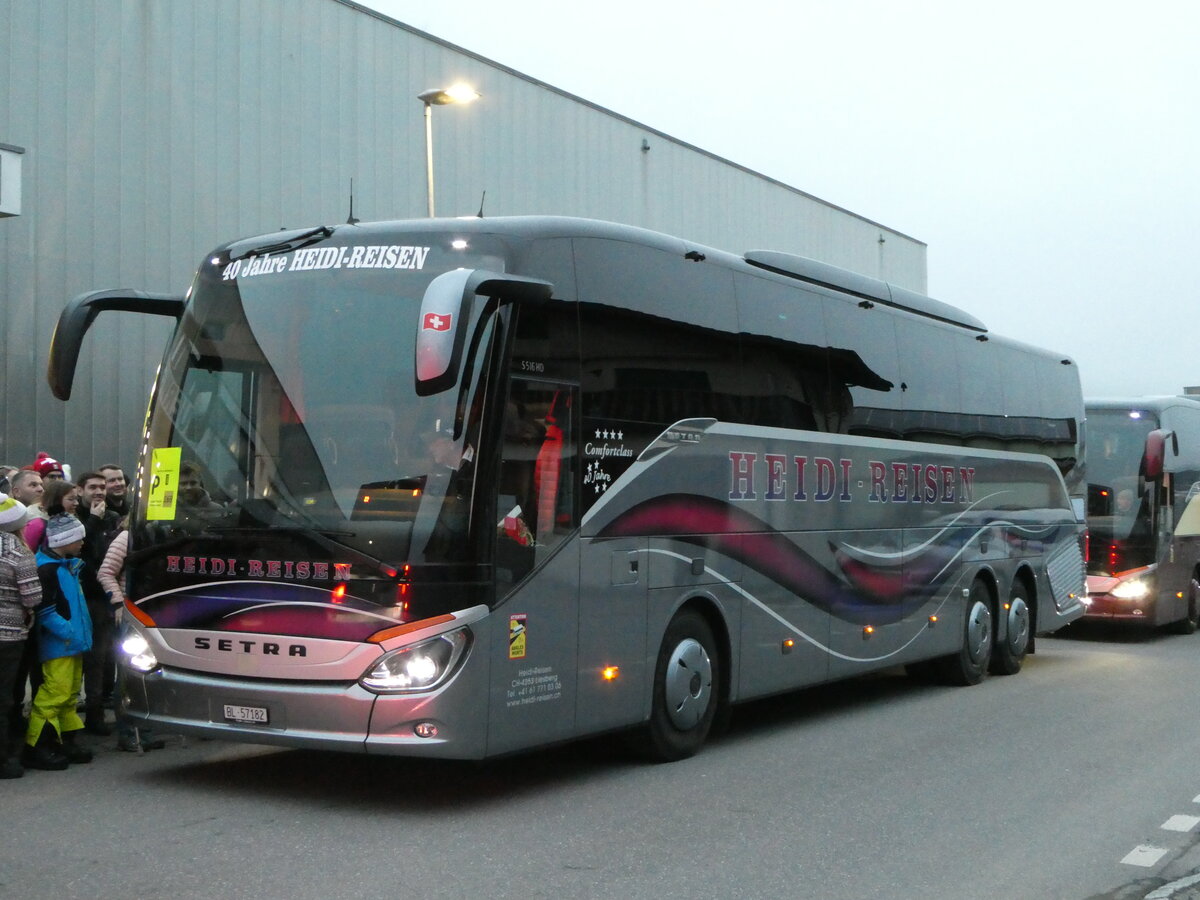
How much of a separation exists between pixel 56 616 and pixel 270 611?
1.96 meters

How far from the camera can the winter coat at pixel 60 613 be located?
9008mm

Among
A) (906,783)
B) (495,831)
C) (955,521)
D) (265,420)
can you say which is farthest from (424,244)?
(955,521)

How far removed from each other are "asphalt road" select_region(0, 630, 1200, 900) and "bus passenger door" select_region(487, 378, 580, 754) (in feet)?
1.81

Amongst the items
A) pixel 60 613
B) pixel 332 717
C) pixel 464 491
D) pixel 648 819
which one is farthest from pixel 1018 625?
pixel 60 613

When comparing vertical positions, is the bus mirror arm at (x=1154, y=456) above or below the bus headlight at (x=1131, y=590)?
above

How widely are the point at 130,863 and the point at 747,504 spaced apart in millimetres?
5247

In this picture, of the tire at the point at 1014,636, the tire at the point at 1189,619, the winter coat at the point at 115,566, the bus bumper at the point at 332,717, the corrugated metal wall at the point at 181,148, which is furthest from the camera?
the tire at the point at 1189,619

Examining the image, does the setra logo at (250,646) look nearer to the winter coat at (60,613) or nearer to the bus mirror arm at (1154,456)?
the winter coat at (60,613)

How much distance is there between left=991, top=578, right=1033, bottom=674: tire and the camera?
1543 centimetres

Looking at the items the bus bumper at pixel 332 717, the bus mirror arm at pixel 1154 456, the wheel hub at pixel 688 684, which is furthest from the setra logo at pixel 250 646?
the bus mirror arm at pixel 1154 456

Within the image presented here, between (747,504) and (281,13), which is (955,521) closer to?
(747,504)

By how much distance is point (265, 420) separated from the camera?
8.12m

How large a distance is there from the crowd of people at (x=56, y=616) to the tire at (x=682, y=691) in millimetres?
3433

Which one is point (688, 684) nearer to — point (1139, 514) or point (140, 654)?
point (140, 654)
